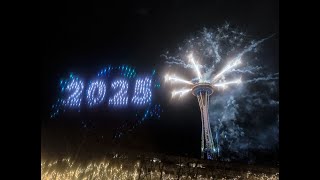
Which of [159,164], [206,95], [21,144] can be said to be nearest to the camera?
[21,144]

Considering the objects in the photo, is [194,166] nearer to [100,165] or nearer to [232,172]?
[232,172]

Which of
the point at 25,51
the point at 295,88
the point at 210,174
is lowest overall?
the point at 210,174

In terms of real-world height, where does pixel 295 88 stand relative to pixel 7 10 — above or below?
below

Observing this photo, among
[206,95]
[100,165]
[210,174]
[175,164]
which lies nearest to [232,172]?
[210,174]

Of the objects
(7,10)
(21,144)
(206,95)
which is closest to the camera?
(21,144)

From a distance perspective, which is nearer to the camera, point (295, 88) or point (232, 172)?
point (295, 88)

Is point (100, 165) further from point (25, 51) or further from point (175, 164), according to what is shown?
point (25, 51)

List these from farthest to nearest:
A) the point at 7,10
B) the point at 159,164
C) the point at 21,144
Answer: the point at 159,164 → the point at 7,10 → the point at 21,144

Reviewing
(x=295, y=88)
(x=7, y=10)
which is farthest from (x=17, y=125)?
(x=295, y=88)

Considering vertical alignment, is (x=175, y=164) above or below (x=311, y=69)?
below
